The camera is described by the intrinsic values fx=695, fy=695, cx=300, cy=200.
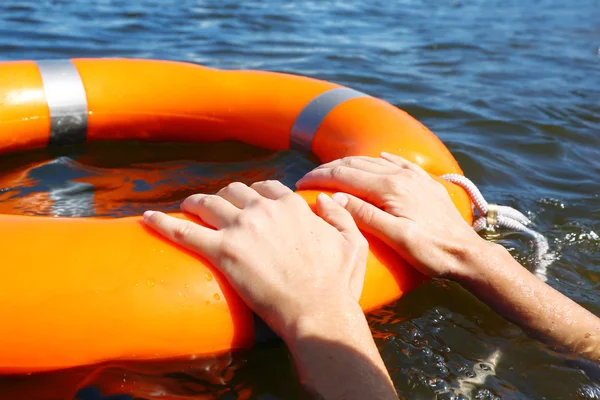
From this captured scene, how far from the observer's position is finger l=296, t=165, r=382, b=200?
2055 millimetres

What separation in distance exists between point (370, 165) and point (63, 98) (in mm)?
1618

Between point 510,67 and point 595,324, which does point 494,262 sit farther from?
point 510,67

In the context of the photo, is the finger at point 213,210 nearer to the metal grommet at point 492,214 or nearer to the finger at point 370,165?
the finger at point 370,165

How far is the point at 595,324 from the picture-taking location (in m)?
1.98

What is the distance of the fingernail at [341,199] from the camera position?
2.01 metres

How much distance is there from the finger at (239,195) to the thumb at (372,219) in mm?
264

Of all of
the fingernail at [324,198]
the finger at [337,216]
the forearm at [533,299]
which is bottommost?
the forearm at [533,299]

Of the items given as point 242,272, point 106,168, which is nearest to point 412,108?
point 106,168

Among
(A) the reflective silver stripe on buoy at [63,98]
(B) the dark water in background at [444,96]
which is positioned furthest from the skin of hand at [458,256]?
(A) the reflective silver stripe on buoy at [63,98]

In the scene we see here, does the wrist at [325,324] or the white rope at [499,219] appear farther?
the white rope at [499,219]

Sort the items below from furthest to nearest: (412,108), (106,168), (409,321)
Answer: (412,108) → (106,168) → (409,321)

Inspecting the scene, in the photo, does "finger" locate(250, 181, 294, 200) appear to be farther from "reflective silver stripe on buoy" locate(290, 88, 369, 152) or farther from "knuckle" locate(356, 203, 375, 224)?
"reflective silver stripe on buoy" locate(290, 88, 369, 152)

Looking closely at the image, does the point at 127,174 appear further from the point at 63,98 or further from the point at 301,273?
the point at 301,273

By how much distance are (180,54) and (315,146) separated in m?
2.79
